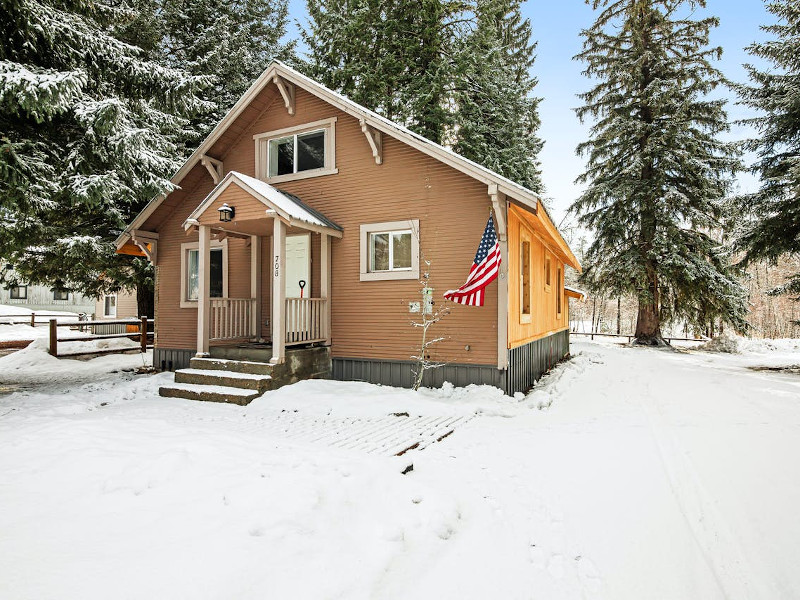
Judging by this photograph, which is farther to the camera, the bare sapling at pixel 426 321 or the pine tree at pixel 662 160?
the pine tree at pixel 662 160

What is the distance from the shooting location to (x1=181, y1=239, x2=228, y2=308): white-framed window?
35.2ft

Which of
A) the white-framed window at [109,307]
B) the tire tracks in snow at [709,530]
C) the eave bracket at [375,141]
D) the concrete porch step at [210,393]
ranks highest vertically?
the eave bracket at [375,141]

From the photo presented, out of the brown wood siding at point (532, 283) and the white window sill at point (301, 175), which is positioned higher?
the white window sill at point (301, 175)

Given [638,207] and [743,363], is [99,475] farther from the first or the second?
[638,207]

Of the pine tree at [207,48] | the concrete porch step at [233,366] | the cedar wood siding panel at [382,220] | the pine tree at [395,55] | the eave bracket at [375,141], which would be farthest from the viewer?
the pine tree at [395,55]

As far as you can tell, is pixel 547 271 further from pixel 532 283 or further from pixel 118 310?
pixel 118 310

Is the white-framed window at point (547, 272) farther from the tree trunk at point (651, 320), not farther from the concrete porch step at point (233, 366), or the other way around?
the concrete porch step at point (233, 366)

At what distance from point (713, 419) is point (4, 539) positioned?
8.02 meters

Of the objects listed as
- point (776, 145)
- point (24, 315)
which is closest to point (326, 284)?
point (776, 145)

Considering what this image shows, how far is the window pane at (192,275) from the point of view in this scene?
1118cm

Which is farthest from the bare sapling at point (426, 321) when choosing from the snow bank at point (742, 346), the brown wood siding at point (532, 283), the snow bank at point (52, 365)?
the snow bank at point (742, 346)

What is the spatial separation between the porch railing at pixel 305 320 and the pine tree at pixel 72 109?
13.2ft

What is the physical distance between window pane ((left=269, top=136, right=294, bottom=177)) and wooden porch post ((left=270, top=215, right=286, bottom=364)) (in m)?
2.96

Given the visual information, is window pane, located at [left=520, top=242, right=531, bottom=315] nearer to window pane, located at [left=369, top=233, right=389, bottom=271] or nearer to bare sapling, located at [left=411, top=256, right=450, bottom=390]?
bare sapling, located at [left=411, top=256, right=450, bottom=390]
